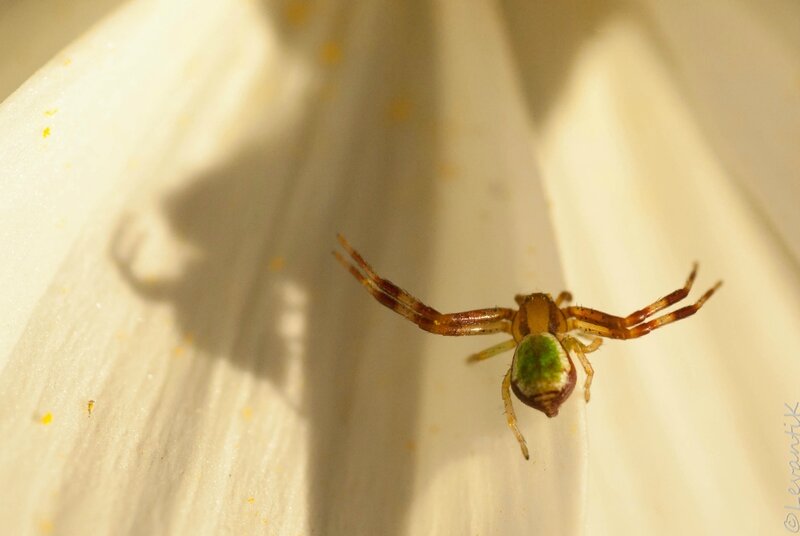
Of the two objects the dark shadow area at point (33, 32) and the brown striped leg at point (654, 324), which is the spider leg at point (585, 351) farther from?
the dark shadow area at point (33, 32)

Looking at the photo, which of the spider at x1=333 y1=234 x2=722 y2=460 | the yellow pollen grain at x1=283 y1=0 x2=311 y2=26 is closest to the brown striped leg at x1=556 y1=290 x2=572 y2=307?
the spider at x1=333 y1=234 x2=722 y2=460

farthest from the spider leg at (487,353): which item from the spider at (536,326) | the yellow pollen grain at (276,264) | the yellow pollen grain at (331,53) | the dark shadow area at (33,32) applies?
the dark shadow area at (33,32)

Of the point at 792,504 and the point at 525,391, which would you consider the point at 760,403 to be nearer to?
the point at 792,504

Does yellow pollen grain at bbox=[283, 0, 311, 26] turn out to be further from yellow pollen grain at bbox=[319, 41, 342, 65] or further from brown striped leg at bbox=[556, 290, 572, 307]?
brown striped leg at bbox=[556, 290, 572, 307]

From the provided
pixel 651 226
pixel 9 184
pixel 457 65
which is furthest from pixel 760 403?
pixel 9 184

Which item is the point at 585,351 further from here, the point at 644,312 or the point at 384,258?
the point at 384,258

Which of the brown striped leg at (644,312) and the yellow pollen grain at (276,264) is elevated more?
the yellow pollen grain at (276,264)

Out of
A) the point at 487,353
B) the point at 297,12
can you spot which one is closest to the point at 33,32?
the point at 297,12
